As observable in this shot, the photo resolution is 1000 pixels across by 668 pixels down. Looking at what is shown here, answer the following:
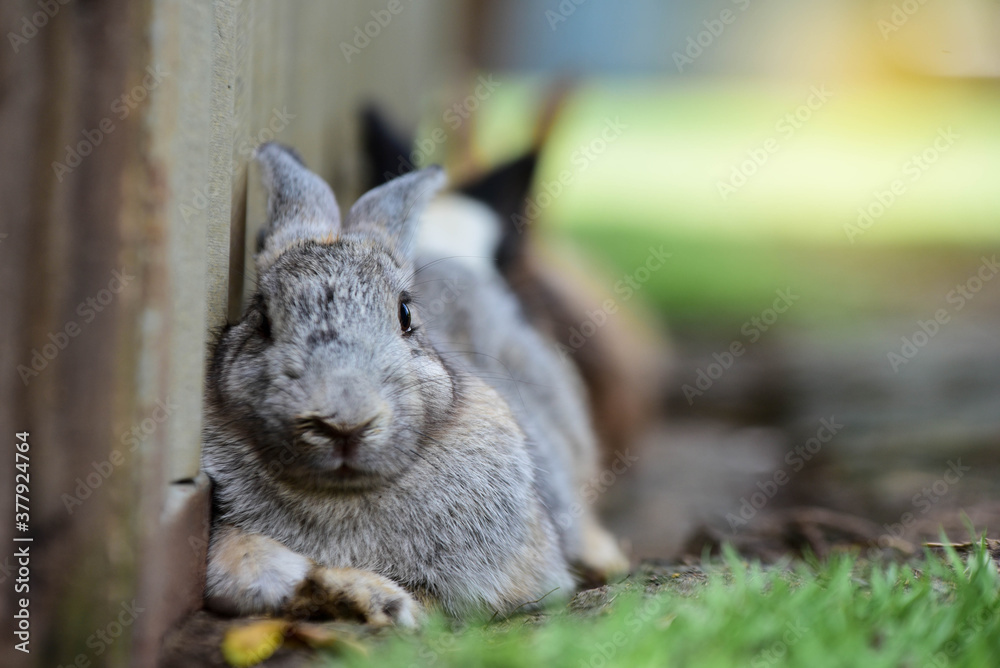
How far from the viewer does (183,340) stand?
7.51ft

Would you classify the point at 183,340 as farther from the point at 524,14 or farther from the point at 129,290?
the point at 524,14

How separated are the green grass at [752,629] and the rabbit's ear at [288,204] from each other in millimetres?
1336

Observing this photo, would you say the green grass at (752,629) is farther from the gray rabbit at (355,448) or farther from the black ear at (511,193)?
the black ear at (511,193)

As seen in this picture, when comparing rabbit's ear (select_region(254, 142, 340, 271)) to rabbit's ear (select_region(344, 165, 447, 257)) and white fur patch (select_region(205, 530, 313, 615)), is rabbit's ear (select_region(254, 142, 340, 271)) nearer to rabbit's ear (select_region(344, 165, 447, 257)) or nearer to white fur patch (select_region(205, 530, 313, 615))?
rabbit's ear (select_region(344, 165, 447, 257))

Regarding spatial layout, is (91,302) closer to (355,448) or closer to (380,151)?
(355,448)

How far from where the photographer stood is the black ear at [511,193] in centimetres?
572

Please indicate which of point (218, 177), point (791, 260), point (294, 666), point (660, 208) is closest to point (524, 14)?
point (660, 208)

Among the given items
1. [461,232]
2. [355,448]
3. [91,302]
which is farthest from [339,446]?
[461,232]

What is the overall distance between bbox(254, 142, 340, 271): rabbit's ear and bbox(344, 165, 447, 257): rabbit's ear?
0.12 m

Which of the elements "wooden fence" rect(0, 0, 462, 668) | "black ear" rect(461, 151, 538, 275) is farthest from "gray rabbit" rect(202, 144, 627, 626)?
"black ear" rect(461, 151, 538, 275)

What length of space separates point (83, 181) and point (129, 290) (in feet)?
0.88

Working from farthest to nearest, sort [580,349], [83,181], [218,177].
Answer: [580,349] → [218,177] → [83,181]

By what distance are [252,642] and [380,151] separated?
3268 millimetres

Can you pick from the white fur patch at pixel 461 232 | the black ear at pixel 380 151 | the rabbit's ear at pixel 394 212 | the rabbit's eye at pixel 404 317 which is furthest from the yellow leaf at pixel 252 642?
the black ear at pixel 380 151
